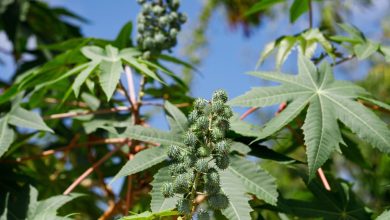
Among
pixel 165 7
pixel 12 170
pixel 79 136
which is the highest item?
pixel 165 7

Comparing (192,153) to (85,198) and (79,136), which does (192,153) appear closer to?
(79,136)

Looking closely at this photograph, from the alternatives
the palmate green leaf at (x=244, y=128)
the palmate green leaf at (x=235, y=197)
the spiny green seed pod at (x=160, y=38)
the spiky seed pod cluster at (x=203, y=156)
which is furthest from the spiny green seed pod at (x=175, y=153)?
the spiny green seed pod at (x=160, y=38)

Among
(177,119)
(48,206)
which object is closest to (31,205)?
(48,206)

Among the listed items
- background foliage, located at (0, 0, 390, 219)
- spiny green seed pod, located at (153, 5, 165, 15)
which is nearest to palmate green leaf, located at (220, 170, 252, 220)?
background foliage, located at (0, 0, 390, 219)

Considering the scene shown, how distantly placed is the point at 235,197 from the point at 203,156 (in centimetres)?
48

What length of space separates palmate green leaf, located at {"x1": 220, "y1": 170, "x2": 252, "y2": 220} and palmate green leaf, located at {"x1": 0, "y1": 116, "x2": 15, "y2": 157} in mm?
882

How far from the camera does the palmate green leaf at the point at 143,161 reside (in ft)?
6.96

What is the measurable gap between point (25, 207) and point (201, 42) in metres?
10.3

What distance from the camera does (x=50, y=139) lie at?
172 inches

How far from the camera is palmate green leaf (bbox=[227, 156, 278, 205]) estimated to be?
2.15 meters

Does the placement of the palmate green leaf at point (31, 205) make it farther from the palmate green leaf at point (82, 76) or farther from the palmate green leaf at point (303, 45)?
the palmate green leaf at point (303, 45)

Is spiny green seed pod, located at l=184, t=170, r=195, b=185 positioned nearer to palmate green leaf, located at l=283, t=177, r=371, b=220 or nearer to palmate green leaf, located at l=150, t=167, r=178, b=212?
palmate green leaf, located at l=150, t=167, r=178, b=212

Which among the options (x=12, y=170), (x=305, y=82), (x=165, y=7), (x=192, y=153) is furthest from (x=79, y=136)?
(x=192, y=153)

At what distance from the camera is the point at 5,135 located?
2.55m
